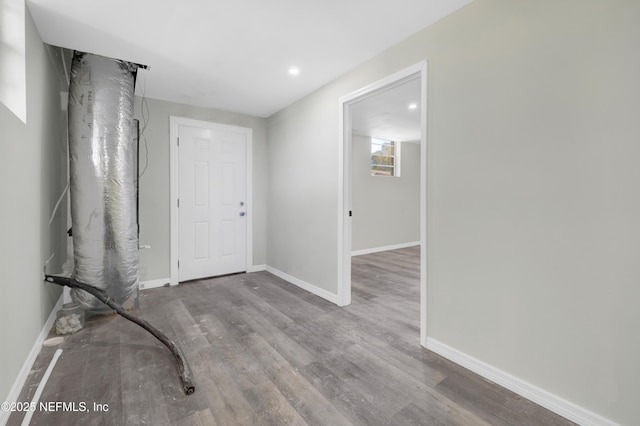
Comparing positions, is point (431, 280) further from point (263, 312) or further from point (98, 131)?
point (98, 131)

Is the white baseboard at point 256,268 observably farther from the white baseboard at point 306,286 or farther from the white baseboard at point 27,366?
the white baseboard at point 27,366

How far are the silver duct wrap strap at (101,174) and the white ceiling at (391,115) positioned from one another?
230cm

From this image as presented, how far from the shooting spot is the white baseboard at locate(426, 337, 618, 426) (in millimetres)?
1418

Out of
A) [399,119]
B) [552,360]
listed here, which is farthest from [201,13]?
[399,119]

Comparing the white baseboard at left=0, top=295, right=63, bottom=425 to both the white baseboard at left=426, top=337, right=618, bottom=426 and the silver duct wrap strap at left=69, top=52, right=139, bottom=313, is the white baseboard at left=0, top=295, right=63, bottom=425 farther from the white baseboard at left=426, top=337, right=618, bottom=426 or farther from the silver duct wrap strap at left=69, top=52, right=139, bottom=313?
the white baseboard at left=426, top=337, right=618, bottom=426

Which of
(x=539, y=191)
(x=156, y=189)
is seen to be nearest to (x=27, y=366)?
(x=156, y=189)

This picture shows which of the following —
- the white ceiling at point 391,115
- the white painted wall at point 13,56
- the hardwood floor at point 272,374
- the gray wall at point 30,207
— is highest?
the white ceiling at point 391,115

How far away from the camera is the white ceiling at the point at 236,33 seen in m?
1.90

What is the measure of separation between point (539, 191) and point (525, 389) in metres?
1.13

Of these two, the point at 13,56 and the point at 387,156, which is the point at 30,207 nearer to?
the point at 13,56

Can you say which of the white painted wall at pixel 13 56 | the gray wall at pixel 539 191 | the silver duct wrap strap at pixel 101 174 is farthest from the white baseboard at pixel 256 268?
the white painted wall at pixel 13 56

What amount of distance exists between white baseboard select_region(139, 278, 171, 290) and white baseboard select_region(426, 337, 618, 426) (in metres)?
3.24

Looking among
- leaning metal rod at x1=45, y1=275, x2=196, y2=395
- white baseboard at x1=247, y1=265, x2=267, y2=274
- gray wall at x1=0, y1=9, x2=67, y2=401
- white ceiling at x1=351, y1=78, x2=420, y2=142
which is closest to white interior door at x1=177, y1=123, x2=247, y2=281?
white baseboard at x1=247, y1=265, x2=267, y2=274

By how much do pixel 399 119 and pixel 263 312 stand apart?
375cm
